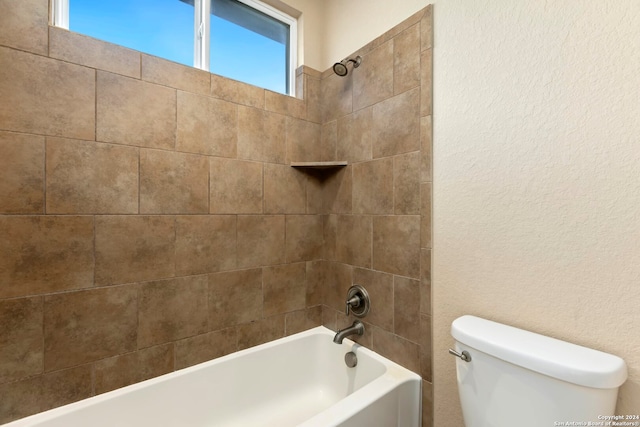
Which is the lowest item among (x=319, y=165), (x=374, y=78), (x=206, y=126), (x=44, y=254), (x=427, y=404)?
(x=427, y=404)

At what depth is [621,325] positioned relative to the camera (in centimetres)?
83

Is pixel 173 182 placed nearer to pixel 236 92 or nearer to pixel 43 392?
pixel 236 92

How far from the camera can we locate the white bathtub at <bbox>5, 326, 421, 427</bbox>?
3.80ft

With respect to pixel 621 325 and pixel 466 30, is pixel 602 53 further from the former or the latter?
pixel 621 325

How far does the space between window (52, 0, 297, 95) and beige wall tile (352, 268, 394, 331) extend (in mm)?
1282

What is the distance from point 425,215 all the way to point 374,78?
2.66 ft

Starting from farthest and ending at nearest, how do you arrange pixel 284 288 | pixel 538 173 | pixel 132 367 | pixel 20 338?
pixel 284 288
pixel 132 367
pixel 20 338
pixel 538 173

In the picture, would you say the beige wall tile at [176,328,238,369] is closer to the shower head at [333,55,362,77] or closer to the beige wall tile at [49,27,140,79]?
the beige wall tile at [49,27,140,79]

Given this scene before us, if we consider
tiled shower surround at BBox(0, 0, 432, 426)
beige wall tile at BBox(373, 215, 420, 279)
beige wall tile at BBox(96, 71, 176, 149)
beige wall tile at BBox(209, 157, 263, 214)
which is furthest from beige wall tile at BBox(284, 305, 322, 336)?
beige wall tile at BBox(96, 71, 176, 149)

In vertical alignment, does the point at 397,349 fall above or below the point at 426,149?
below

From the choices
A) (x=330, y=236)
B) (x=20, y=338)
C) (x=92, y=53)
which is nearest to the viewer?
(x=20, y=338)

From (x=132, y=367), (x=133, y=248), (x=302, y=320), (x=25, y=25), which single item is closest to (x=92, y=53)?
(x=25, y=25)

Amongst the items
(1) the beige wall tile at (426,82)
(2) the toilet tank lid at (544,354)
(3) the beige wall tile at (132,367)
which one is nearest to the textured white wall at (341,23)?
(1) the beige wall tile at (426,82)

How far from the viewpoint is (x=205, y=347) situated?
148cm
